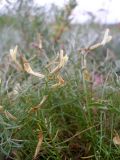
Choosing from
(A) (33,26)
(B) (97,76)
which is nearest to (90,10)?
(A) (33,26)

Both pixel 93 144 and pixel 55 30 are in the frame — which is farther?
pixel 55 30

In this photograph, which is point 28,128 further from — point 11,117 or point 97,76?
point 97,76

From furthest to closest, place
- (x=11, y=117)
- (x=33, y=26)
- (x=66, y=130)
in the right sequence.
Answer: (x=33, y=26), (x=66, y=130), (x=11, y=117)

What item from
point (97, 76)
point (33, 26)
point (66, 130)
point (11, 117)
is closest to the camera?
point (11, 117)

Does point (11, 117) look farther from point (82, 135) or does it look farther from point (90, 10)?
point (90, 10)

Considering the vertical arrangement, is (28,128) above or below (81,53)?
below

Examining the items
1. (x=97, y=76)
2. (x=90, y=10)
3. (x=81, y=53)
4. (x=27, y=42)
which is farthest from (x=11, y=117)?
(x=90, y=10)
